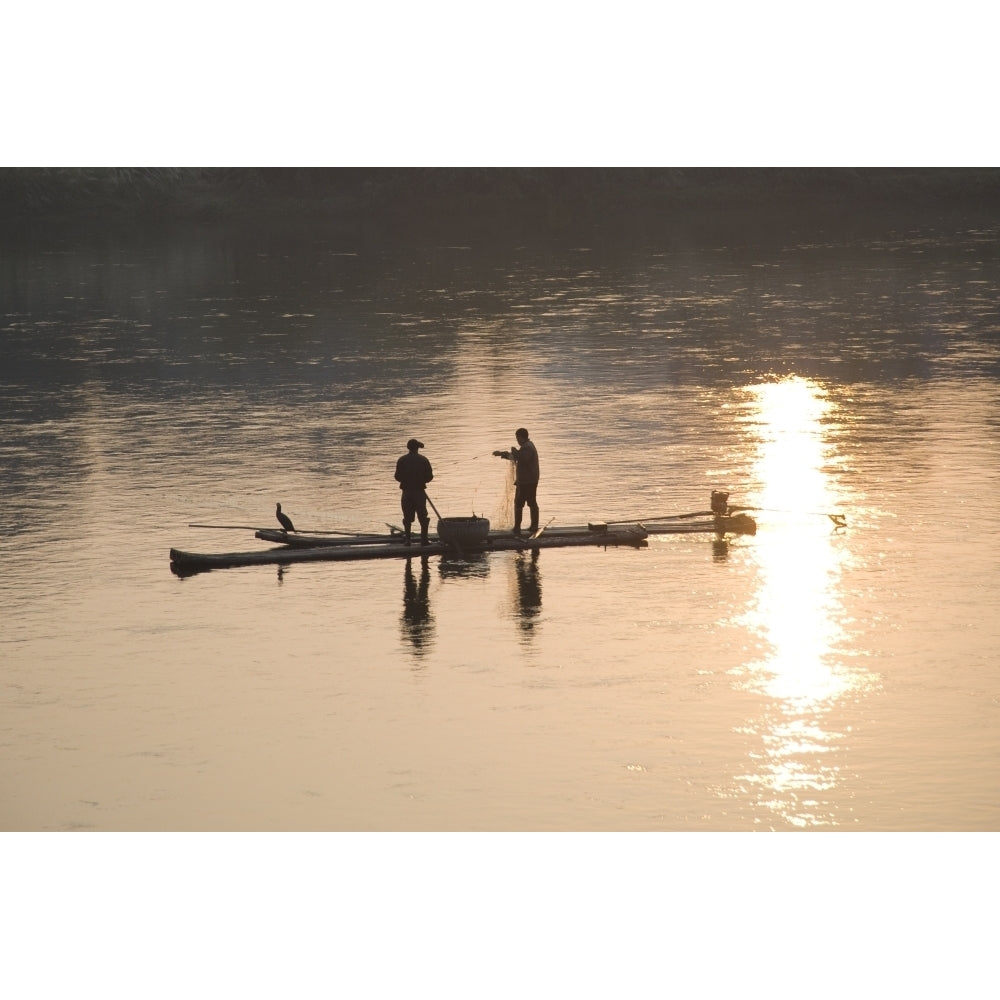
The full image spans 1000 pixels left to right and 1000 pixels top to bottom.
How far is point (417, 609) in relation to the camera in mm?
21219

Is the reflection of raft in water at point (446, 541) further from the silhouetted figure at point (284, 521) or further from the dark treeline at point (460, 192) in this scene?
the dark treeline at point (460, 192)

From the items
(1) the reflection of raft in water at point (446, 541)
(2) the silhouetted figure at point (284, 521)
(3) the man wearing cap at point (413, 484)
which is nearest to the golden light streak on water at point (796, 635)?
(1) the reflection of raft in water at point (446, 541)

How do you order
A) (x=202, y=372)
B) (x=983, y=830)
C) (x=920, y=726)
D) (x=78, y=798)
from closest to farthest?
(x=983, y=830) < (x=78, y=798) < (x=920, y=726) < (x=202, y=372)

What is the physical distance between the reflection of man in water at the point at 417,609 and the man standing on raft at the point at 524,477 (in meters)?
1.49

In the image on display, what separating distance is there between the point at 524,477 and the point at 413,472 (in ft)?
5.46

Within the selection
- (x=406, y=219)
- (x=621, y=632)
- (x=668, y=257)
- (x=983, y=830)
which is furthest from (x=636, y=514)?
(x=406, y=219)

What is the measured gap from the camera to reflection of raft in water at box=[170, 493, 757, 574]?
23.2 metres

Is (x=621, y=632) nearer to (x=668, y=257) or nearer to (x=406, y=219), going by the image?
(x=668, y=257)

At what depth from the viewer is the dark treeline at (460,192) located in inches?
4003

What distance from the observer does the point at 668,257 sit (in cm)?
7769

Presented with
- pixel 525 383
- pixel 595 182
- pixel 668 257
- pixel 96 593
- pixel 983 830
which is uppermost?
pixel 595 182

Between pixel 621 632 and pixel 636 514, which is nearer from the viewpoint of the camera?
pixel 621 632

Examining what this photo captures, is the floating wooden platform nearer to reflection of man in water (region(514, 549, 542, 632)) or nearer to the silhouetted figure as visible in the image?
the silhouetted figure

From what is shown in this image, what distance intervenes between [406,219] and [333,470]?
2805 inches
